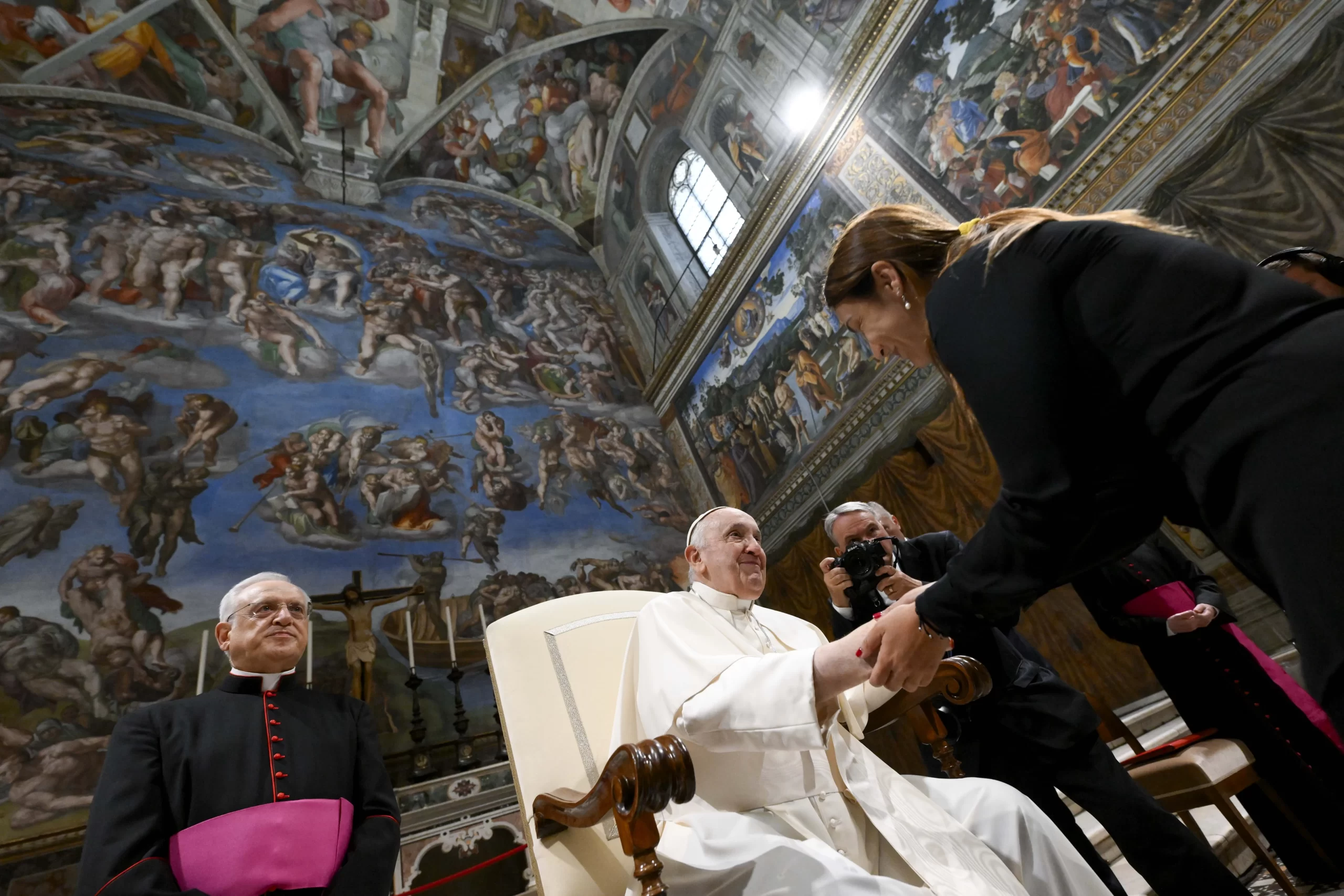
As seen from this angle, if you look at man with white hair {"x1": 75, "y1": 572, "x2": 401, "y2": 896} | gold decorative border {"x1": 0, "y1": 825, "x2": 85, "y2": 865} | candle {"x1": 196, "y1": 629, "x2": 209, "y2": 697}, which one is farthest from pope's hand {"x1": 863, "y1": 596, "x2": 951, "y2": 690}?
gold decorative border {"x1": 0, "y1": 825, "x2": 85, "y2": 865}

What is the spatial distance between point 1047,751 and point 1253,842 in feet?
2.18

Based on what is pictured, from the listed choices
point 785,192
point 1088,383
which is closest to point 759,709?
point 1088,383

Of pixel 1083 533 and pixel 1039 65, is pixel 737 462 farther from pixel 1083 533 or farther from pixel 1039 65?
pixel 1083 533

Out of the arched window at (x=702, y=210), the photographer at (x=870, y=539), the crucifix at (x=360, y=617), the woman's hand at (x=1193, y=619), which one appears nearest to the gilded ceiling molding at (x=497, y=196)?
Answer: the arched window at (x=702, y=210)

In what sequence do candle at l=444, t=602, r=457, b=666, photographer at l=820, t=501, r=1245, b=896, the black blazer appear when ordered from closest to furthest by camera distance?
the black blazer, photographer at l=820, t=501, r=1245, b=896, candle at l=444, t=602, r=457, b=666

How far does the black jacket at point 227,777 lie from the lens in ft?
5.53

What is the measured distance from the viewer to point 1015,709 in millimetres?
2174

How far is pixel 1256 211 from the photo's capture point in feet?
12.5

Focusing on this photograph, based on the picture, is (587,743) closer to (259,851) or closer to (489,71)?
(259,851)

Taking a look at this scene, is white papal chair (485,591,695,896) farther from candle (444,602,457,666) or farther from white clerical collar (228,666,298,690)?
candle (444,602,457,666)

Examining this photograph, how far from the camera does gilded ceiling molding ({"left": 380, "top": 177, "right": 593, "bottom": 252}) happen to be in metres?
10.7

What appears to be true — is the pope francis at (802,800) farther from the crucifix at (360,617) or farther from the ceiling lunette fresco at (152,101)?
the ceiling lunette fresco at (152,101)

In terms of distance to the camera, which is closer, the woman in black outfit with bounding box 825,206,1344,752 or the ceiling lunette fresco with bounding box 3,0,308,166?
the woman in black outfit with bounding box 825,206,1344,752

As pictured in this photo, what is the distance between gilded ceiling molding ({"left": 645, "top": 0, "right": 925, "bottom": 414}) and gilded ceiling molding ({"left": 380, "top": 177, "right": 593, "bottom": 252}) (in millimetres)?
3650
